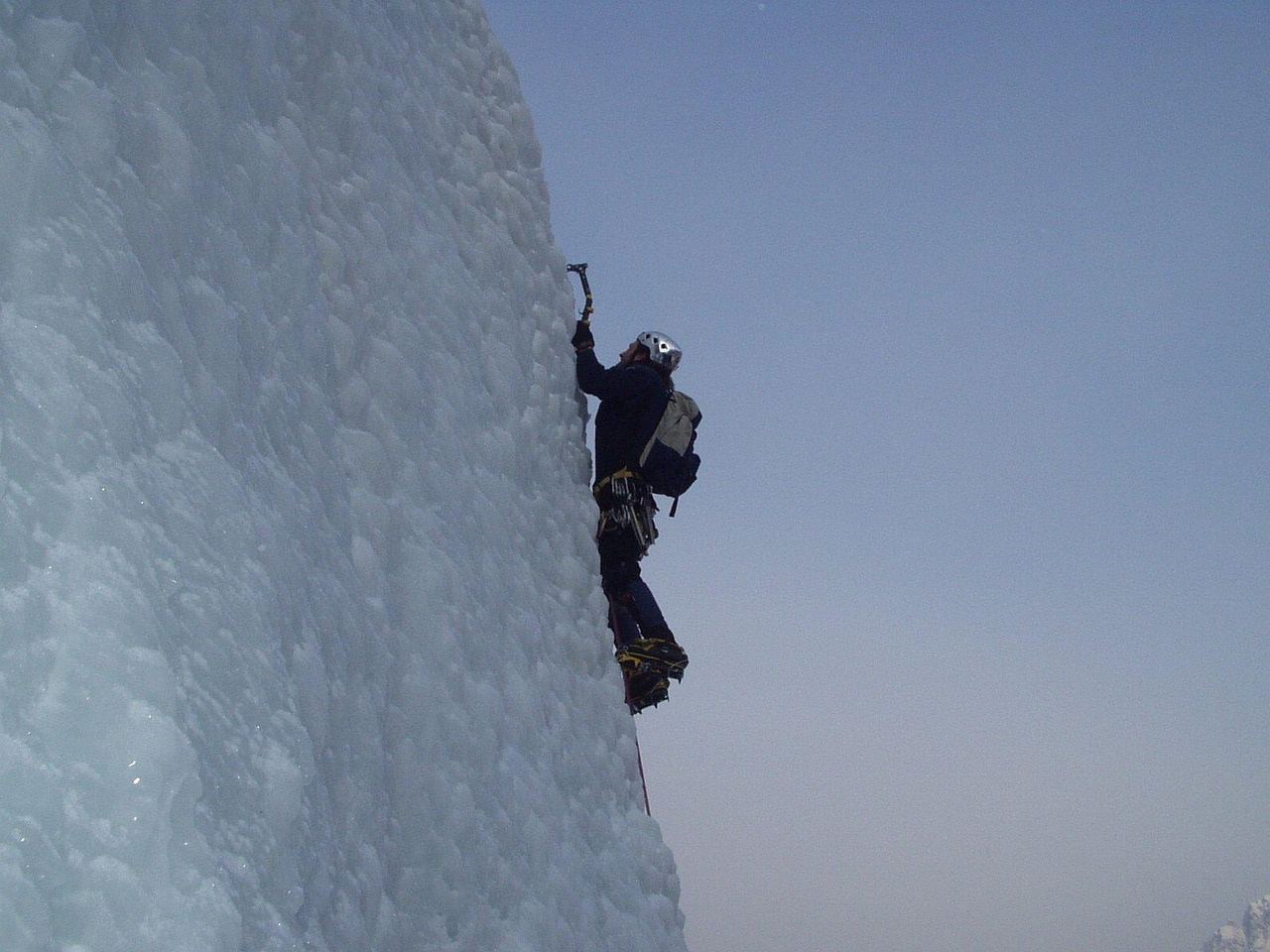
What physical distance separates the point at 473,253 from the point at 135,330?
7.79 ft

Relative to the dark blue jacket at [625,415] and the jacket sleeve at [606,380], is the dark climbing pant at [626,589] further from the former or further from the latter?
the jacket sleeve at [606,380]

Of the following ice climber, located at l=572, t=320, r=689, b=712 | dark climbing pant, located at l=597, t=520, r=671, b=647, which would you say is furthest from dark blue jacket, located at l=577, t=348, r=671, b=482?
dark climbing pant, located at l=597, t=520, r=671, b=647

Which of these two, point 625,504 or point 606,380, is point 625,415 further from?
point 625,504

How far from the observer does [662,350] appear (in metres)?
5.57

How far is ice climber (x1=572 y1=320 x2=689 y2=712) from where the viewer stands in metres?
5.10

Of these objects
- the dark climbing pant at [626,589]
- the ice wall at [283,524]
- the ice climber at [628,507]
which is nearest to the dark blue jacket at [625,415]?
the ice climber at [628,507]

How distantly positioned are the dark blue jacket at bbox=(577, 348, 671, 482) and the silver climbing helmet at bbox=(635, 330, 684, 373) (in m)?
0.18

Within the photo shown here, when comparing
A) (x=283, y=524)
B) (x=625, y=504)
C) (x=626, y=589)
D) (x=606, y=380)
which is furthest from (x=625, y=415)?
(x=283, y=524)

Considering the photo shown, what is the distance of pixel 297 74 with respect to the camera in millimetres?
3254

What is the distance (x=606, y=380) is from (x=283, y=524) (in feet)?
9.72

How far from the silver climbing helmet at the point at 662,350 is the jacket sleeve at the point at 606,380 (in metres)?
0.24

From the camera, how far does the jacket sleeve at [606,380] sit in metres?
5.12

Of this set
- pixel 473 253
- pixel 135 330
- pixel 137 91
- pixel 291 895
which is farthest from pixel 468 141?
pixel 291 895

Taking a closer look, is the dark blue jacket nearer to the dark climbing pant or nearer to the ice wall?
the dark climbing pant
